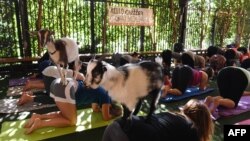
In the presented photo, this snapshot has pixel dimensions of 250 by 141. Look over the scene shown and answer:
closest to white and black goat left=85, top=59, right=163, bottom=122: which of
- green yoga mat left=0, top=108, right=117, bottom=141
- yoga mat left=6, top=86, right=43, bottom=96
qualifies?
green yoga mat left=0, top=108, right=117, bottom=141

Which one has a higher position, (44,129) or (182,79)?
(182,79)

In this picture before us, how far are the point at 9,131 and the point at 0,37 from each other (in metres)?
4.13

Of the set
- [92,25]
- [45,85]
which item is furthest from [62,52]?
[92,25]

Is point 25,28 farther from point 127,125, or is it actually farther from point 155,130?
point 155,130

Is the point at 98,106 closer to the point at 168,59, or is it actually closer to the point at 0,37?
the point at 168,59

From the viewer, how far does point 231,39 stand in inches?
488

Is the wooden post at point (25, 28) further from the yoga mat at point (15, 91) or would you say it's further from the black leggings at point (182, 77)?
the black leggings at point (182, 77)

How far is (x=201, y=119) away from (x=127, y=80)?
510 mm

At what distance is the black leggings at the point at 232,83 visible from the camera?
342 centimetres

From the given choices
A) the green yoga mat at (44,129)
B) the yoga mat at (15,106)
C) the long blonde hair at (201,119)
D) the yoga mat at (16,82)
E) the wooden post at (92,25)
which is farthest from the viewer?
the wooden post at (92,25)

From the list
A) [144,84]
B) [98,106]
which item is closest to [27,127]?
[98,106]

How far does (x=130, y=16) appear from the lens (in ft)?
25.2

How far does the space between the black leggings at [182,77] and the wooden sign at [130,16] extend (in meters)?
3.56

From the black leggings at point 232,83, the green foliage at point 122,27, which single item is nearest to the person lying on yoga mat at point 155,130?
the black leggings at point 232,83
